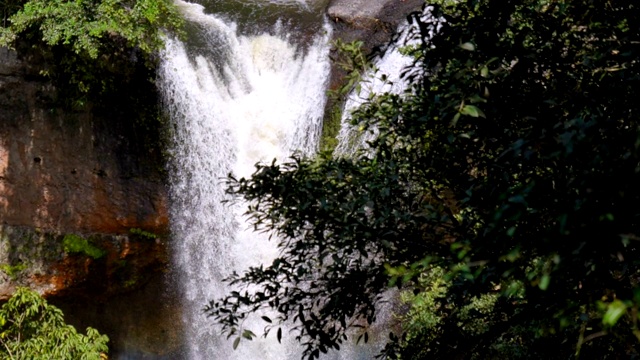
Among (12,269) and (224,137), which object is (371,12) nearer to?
(224,137)

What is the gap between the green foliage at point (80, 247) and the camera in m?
8.99

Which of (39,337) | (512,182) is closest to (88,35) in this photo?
(39,337)

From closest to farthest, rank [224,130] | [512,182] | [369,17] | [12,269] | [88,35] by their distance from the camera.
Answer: [512,182] < [88,35] < [12,269] < [224,130] < [369,17]

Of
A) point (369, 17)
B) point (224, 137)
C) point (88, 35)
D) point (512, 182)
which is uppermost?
point (512, 182)

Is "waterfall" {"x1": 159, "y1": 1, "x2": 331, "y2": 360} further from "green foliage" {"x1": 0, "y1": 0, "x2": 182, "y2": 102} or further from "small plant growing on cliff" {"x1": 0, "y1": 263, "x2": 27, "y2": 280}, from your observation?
"small plant growing on cliff" {"x1": 0, "y1": 263, "x2": 27, "y2": 280}

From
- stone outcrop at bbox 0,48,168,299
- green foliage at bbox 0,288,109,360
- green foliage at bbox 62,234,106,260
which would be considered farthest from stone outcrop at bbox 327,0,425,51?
green foliage at bbox 0,288,109,360

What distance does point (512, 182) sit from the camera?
9.37 feet

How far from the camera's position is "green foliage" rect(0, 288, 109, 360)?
516cm

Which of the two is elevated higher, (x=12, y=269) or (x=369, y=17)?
(x=369, y=17)

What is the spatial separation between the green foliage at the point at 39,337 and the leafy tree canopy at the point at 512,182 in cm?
259

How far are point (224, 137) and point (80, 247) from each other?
2426 mm

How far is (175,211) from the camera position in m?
9.49

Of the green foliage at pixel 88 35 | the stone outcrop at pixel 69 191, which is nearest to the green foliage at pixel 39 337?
the green foliage at pixel 88 35

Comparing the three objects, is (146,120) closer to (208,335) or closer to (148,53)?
(148,53)
